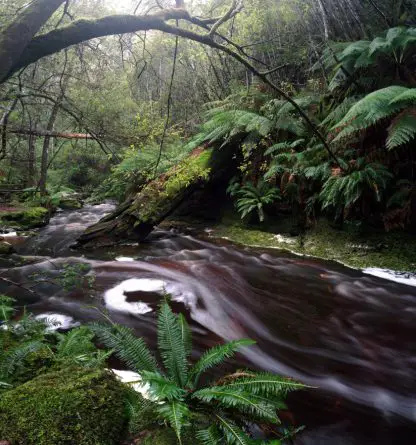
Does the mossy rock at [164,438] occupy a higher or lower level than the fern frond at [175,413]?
lower

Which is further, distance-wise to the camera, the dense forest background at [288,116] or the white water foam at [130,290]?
the white water foam at [130,290]

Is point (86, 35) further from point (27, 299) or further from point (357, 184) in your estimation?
point (357, 184)

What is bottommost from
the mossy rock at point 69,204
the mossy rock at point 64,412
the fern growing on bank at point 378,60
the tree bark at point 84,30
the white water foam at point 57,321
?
the mossy rock at point 69,204

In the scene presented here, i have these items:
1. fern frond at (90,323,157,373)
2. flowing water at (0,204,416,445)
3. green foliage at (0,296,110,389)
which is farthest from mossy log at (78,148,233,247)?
fern frond at (90,323,157,373)

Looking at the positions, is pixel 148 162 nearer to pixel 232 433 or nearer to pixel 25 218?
pixel 25 218

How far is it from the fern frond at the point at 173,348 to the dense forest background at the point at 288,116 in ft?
4.22

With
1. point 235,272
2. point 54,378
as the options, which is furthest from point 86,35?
point 235,272

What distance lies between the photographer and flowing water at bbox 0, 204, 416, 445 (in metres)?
2.53

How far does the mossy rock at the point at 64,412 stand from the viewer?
1665mm

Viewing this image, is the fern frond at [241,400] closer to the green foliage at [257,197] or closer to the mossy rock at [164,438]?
the mossy rock at [164,438]

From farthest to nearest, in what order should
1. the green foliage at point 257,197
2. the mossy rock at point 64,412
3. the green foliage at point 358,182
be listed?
the green foliage at point 257,197 < the green foliage at point 358,182 < the mossy rock at point 64,412

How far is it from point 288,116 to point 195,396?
22.2 feet

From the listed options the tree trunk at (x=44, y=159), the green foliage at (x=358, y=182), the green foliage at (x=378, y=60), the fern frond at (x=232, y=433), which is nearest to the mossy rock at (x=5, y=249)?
the tree trunk at (x=44, y=159)

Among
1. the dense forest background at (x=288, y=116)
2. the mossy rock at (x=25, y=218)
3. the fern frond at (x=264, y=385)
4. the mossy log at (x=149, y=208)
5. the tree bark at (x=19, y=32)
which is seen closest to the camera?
the fern frond at (x=264, y=385)
